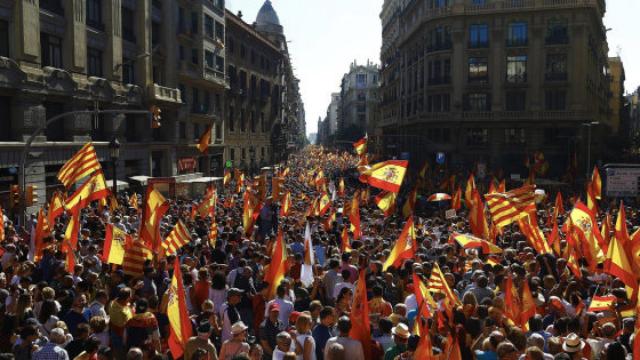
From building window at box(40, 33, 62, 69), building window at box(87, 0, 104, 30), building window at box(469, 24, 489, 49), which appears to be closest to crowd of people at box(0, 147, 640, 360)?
building window at box(40, 33, 62, 69)

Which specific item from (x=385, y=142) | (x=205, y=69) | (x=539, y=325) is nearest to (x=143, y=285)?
(x=539, y=325)

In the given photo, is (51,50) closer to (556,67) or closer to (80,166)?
(80,166)

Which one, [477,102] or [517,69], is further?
[477,102]

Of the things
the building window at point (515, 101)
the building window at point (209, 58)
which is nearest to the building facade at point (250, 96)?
the building window at point (209, 58)

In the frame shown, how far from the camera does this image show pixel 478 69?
55.7 meters

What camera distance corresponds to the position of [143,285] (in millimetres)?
9695

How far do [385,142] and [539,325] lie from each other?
77.6 metres

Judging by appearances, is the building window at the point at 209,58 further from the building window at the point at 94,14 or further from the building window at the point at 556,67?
the building window at the point at 556,67

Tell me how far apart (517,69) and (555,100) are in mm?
4503

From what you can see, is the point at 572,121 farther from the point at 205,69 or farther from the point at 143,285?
the point at 143,285

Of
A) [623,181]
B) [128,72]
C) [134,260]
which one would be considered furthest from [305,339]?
[128,72]

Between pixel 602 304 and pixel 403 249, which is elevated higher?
pixel 403 249

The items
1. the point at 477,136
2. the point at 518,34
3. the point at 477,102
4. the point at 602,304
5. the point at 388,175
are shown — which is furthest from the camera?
the point at 477,136

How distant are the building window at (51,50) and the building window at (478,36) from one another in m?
38.5
